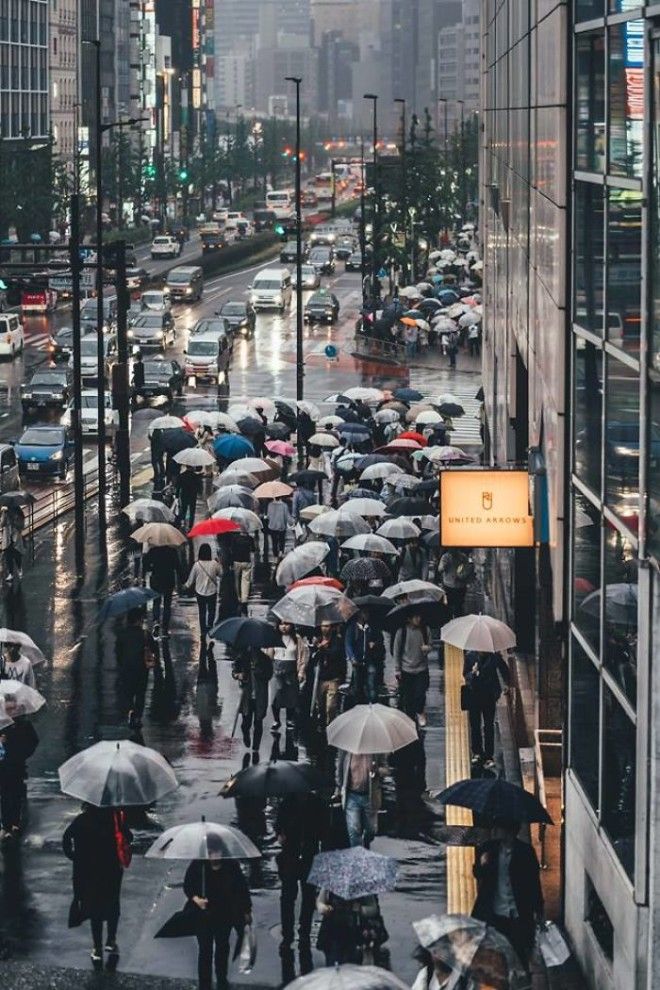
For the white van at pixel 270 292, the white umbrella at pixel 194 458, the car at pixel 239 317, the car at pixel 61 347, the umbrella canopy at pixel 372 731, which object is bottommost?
the umbrella canopy at pixel 372 731

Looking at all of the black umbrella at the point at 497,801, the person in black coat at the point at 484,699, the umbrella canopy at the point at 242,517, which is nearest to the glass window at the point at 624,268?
the black umbrella at the point at 497,801

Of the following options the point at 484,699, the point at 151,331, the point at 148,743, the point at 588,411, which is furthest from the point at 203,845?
the point at 151,331

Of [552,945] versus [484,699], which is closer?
[552,945]

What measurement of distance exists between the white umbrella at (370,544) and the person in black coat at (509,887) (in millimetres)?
13406

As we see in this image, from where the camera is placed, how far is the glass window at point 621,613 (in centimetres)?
1464

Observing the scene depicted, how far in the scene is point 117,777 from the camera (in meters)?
17.6

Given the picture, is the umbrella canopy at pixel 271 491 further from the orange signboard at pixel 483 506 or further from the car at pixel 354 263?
the car at pixel 354 263

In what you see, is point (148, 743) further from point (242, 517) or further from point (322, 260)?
point (322, 260)

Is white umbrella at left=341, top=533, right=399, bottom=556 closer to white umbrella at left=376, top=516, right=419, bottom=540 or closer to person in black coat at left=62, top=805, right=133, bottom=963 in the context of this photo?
white umbrella at left=376, top=516, right=419, bottom=540

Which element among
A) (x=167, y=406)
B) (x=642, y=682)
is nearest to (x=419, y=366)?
(x=167, y=406)

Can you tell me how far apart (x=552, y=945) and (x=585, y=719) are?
1895 mm

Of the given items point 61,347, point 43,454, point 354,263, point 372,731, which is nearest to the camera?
point 372,731

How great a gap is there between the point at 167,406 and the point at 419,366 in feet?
48.9

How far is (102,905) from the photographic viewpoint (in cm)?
1748
